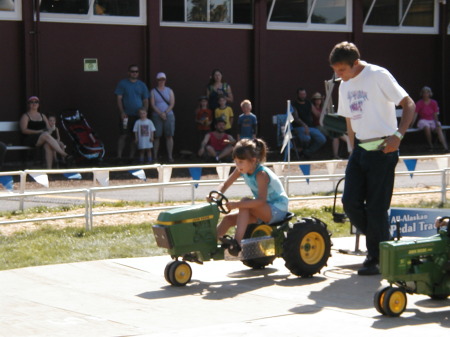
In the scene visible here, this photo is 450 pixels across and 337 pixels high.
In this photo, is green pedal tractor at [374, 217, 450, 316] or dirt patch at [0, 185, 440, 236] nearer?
green pedal tractor at [374, 217, 450, 316]

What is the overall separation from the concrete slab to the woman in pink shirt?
14.6m

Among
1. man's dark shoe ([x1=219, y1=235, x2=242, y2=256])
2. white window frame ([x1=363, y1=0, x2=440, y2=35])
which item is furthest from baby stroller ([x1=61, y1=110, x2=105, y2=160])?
man's dark shoe ([x1=219, y1=235, x2=242, y2=256])

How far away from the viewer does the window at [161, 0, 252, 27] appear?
20.9m

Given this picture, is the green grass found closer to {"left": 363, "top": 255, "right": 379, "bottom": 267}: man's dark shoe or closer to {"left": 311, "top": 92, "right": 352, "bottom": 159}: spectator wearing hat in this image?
{"left": 363, "top": 255, "right": 379, "bottom": 267}: man's dark shoe

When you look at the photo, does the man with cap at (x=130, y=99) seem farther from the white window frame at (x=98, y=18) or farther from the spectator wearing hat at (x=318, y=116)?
the spectator wearing hat at (x=318, y=116)

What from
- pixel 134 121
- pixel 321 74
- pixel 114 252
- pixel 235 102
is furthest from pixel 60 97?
pixel 114 252

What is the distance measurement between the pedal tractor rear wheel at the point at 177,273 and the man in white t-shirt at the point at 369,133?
1551mm

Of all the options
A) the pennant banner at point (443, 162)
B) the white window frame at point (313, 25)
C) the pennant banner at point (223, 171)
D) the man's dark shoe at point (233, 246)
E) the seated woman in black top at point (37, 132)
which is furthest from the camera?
the white window frame at point (313, 25)

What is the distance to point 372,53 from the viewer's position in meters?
24.1

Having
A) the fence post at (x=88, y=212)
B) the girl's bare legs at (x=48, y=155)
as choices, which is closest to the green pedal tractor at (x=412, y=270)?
the fence post at (x=88, y=212)

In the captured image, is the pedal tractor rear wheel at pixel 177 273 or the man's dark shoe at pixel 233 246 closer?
the pedal tractor rear wheel at pixel 177 273

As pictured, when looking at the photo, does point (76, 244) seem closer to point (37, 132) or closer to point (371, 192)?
point (371, 192)

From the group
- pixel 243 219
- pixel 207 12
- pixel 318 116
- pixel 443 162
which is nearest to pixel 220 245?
pixel 243 219

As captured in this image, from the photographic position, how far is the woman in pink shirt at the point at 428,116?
23.2 metres
